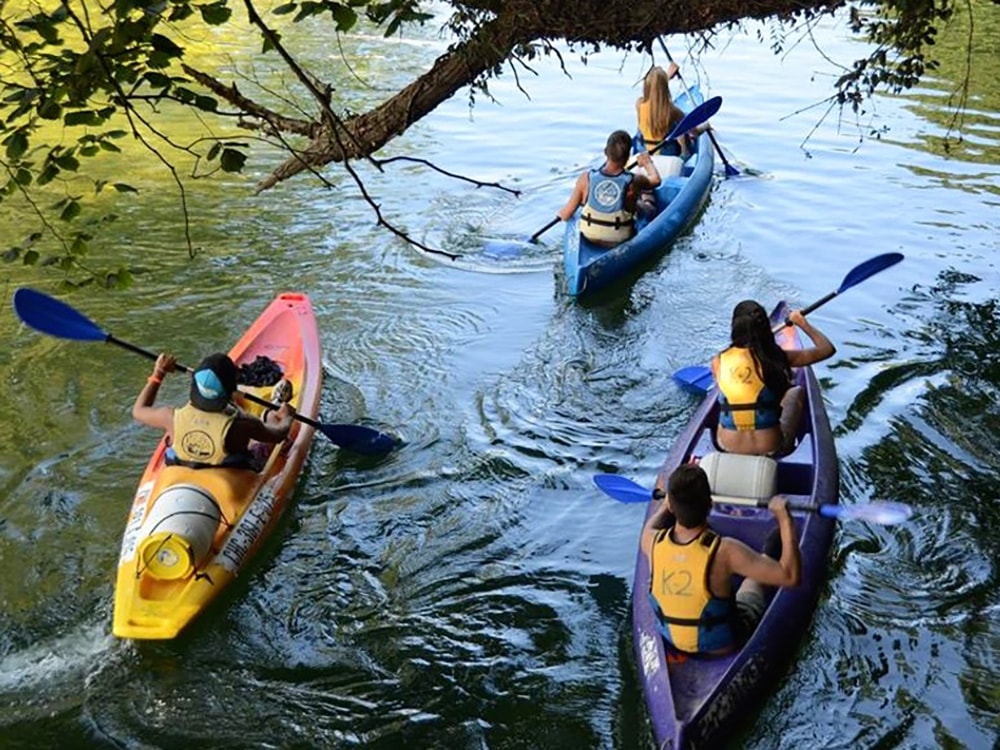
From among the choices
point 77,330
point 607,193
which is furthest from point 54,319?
point 607,193

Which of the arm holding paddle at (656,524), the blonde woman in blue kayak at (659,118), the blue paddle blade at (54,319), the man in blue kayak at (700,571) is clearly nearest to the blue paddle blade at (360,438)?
the blue paddle blade at (54,319)

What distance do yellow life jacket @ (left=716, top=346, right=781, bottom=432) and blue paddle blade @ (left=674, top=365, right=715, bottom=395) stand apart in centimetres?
141

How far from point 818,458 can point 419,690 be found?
226cm

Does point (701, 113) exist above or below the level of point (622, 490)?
above

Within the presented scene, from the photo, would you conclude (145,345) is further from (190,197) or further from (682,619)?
(682,619)

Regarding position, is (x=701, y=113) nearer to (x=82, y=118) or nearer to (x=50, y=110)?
(x=82, y=118)

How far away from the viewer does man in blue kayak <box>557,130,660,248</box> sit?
908 centimetres

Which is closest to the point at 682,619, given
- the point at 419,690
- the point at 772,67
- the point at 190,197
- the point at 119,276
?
the point at 419,690

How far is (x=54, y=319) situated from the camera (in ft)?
18.8

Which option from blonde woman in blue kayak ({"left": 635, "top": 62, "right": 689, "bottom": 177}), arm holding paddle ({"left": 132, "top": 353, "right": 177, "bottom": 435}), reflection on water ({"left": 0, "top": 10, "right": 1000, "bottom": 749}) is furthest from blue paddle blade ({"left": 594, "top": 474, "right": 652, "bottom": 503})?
blonde woman in blue kayak ({"left": 635, "top": 62, "right": 689, "bottom": 177})

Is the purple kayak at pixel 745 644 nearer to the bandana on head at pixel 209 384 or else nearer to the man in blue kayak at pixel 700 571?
the man in blue kayak at pixel 700 571

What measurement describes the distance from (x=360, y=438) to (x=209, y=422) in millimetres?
1105

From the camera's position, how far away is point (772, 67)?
1633 centimetres

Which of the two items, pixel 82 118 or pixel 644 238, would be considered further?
pixel 644 238
